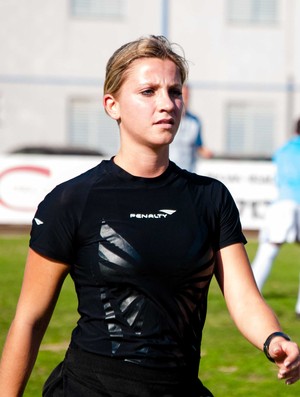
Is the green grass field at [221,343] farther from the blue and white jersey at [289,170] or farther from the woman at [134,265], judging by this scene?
the woman at [134,265]

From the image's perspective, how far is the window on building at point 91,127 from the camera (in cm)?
Result: 3669

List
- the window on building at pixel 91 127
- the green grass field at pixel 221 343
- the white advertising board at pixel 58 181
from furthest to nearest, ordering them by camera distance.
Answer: the window on building at pixel 91 127 → the white advertising board at pixel 58 181 → the green grass field at pixel 221 343

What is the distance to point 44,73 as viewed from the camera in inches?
1403

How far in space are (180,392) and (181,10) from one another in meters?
33.1

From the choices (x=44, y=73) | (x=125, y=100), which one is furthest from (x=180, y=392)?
(x=44, y=73)

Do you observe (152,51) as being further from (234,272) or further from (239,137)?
(239,137)

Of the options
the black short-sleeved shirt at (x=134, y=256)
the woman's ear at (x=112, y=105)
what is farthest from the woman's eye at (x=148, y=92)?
the black short-sleeved shirt at (x=134, y=256)

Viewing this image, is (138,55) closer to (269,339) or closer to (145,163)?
(145,163)

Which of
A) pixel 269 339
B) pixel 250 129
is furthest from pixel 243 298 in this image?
pixel 250 129

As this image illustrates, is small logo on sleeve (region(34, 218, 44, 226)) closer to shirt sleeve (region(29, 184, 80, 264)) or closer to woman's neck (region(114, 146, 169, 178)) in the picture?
shirt sleeve (region(29, 184, 80, 264))

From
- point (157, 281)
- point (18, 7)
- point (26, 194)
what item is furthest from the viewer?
point (18, 7)

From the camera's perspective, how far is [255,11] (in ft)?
123

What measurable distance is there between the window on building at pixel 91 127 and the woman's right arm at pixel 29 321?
Answer: 32.9m

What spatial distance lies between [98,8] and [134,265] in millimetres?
33946
